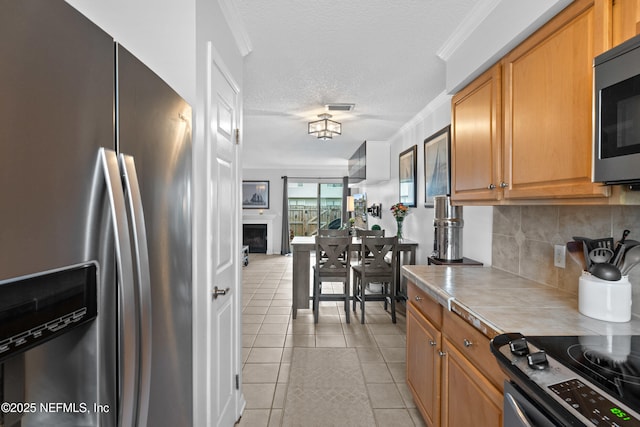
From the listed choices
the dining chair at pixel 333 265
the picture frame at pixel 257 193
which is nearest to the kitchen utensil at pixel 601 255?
the dining chair at pixel 333 265

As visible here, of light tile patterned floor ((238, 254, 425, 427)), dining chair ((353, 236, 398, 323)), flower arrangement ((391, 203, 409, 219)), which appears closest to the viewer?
light tile patterned floor ((238, 254, 425, 427))

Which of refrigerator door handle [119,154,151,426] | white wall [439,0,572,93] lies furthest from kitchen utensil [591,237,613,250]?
refrigerator door handle [119,154,151,426]

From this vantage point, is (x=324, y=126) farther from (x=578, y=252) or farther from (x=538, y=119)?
(x=578, y=252)

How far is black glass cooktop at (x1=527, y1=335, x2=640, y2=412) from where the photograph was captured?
79 cm

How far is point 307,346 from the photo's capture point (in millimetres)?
3049

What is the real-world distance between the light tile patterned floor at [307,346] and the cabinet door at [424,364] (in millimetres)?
263

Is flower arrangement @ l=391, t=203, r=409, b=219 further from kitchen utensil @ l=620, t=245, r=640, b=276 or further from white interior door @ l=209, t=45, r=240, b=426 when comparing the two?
kitchen utensil @ l=620, t=245, r=640, b=276

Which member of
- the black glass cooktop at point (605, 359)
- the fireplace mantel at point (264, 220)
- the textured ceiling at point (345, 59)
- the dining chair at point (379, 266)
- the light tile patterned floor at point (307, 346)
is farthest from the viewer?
the fireplace mantel at point (264, 220)

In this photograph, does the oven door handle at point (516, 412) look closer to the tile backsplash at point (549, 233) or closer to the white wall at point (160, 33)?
the tile backsplash at point (549, 233)

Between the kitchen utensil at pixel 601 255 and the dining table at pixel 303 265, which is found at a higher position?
the kitchen utensil at pixel 601 255

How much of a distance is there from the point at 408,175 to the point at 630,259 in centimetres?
319

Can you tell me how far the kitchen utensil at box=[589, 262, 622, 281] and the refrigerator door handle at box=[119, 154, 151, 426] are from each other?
5.20 feet

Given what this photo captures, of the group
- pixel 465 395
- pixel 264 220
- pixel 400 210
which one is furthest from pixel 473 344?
pixel 264 220

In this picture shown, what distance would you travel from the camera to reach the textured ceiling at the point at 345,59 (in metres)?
1.81
